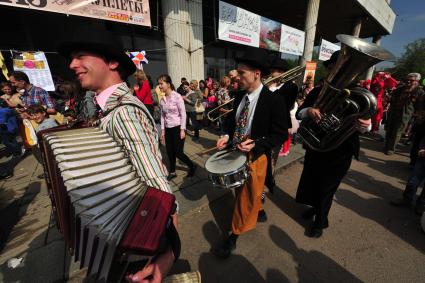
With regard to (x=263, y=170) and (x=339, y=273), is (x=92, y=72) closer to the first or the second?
(x=263, y=170)

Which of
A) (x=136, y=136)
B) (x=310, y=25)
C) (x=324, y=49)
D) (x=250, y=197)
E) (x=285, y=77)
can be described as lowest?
(x=250, y=197)

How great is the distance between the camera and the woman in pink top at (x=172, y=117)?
12.0 ft

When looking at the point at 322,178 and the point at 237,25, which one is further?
the point at 237,25

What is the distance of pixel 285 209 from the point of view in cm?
332

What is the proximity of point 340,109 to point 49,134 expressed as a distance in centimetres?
263

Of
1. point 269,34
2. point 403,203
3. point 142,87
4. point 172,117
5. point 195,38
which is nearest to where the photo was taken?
point 403,203

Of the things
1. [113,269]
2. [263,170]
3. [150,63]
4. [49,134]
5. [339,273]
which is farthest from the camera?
[150,63]

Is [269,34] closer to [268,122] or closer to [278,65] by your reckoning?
[278,65]

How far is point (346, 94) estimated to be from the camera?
82.1 inches

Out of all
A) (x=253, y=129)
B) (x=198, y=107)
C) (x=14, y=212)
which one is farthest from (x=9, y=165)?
(x=253, y=129)

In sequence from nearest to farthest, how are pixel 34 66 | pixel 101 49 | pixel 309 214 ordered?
pixel 101 49 → pixel 309 214 → pixel 34 66

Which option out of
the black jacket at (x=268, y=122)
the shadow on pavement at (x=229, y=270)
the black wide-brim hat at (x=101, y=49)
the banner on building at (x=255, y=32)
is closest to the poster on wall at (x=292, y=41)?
the banner on building at (x=255, y=32)

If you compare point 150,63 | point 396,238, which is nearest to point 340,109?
point 396,238

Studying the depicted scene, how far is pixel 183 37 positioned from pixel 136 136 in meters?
7.37
